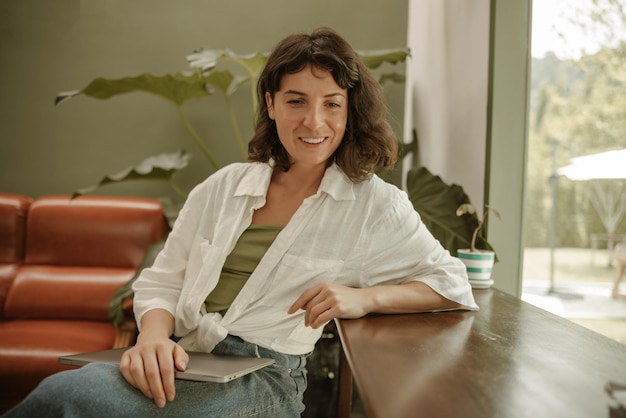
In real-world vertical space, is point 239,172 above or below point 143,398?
above

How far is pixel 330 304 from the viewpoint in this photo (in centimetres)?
117

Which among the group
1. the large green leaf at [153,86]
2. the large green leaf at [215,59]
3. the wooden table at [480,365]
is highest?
the large green leaf at [215,59]

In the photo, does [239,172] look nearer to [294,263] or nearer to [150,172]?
[294,263]

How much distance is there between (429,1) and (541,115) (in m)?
1.23

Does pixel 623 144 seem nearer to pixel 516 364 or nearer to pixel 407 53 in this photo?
pixel 516 364

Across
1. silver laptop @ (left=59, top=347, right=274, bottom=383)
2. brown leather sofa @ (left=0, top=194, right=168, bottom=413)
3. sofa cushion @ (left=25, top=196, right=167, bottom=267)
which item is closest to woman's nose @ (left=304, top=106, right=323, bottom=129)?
silver laptop @ (left=59, top=347, right=274, bottom=383)

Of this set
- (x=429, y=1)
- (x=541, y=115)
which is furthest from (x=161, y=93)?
(x=541, y=115)

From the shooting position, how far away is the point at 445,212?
6.27ft

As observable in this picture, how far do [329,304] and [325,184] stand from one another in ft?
1.17

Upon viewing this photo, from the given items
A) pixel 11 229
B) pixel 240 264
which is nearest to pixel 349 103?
pixel 240 264

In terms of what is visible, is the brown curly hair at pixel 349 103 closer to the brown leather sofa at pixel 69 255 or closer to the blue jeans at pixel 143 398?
the blue jeans at pixel 143 398

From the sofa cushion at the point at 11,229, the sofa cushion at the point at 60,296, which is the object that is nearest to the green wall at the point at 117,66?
the sofa cushion at the point at 11,229

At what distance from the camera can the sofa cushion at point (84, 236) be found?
2.70 m

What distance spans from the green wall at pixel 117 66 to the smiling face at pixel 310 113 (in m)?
1.87
